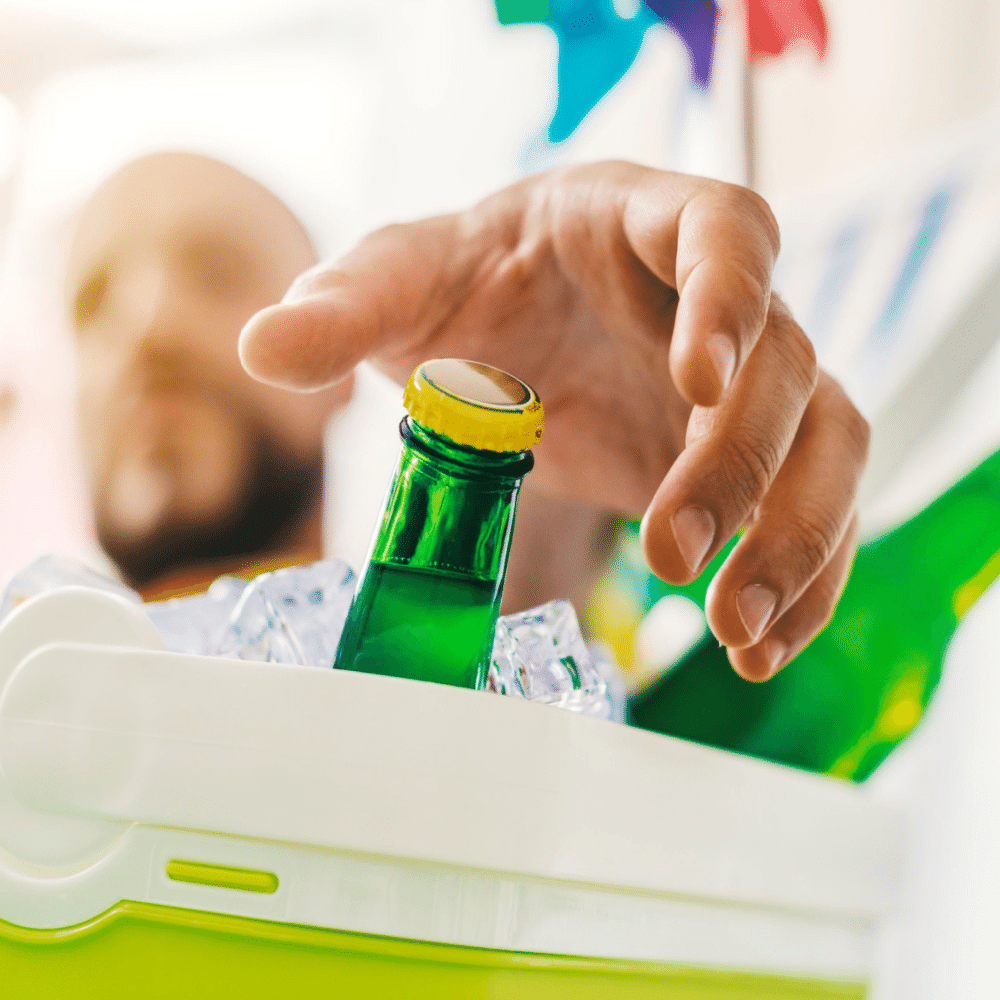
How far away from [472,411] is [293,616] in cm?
16

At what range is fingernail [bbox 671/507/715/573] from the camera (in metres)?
0.32

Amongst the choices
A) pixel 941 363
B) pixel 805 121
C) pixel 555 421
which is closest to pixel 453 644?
pixel 555 421

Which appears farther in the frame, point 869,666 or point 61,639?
point 869,666

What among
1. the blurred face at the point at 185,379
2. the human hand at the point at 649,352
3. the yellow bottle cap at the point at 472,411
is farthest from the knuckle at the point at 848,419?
the blurred face at the point at 185,379

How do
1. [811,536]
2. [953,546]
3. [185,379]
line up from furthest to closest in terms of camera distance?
[185,379]
[953,546]
[811,536]

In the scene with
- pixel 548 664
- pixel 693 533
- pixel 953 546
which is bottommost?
pixel 953 546

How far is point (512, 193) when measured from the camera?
68 cm

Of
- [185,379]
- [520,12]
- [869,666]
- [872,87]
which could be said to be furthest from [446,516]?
[185,379]

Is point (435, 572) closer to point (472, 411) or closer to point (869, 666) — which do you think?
point (472, 411)

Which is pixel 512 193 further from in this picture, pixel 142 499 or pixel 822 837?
pixel 142 499

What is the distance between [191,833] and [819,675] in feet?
2.04

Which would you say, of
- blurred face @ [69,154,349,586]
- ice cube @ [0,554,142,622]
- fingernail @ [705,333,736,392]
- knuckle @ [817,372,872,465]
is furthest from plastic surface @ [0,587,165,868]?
blurred face @ [69,154,349,586]

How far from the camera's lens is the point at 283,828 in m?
0.28

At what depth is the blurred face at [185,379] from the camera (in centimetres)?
124
